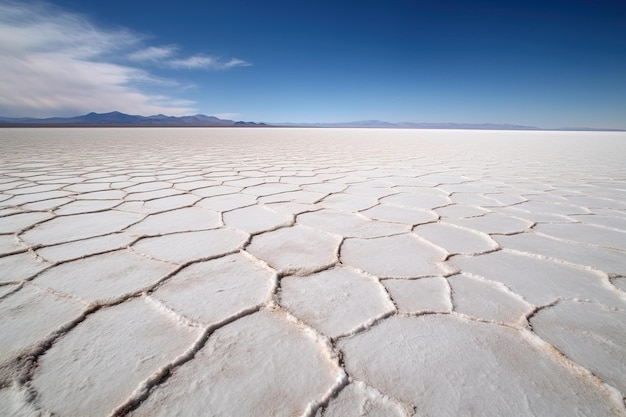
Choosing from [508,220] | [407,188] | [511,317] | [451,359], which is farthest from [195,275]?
[407,188]

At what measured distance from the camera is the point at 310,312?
76cm

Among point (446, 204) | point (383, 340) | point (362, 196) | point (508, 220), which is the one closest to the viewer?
point (383, 340)

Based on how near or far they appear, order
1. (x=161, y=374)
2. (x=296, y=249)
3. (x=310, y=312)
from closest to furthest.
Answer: (x=161, y=374) < (x=310, y=312) < (x=296, y=249)

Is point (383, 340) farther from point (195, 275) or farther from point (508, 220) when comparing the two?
point (508, 220)

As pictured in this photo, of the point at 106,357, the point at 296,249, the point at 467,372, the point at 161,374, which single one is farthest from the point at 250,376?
the point at 296,249

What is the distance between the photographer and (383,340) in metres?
0.66

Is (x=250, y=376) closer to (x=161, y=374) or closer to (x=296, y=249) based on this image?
(x=161, y=374)

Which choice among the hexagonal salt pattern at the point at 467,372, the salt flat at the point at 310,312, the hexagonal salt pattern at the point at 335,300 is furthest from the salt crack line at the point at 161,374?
the hexagonal salt pattern at the point at 467,372

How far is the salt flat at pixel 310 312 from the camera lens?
0.53m

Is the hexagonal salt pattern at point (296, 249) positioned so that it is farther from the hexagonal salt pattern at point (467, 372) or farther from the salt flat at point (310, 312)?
the hexagonal salt pattern at point (467, 372)

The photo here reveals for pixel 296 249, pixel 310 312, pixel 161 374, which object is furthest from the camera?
pixel 296 249

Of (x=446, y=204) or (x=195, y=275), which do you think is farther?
(x=446, y=204)

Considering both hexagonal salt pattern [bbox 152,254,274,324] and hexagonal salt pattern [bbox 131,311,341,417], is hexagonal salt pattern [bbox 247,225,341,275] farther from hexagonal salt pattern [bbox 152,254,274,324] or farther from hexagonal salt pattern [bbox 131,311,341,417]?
hexagonal salt pattern [bbox 131,311,341,417]

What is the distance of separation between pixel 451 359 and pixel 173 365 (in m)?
0.54
